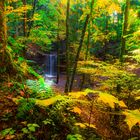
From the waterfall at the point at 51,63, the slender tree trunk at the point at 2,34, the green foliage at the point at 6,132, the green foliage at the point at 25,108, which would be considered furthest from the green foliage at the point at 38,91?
the waterfall at the point at 51,63

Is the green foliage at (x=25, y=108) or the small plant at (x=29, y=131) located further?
the green foliage at (x=25, y=108)

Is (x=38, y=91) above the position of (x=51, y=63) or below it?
above

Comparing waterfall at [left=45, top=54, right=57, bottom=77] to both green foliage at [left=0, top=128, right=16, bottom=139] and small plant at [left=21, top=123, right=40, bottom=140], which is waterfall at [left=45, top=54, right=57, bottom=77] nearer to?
small plant at [left=21, top=123, right=40, bottom=140]

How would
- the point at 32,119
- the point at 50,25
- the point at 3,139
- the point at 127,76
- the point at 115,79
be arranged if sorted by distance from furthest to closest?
1. the point at 50,25
2. the point at 115,79
3. the point at 127,76
4. the point at 32,119
5. the point at 3,139

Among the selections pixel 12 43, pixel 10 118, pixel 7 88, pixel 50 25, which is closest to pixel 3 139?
pixel 10 118

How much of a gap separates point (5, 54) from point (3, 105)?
6.55 ft

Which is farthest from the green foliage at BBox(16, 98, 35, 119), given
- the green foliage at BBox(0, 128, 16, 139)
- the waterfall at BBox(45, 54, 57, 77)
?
the waterfall at BBox(45, 54, 57, 77)

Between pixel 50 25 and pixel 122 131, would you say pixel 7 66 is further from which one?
pixel 50 25

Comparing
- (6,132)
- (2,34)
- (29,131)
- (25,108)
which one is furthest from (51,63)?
(6,132)

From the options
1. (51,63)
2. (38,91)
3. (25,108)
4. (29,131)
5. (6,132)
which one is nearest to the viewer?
(6,132)

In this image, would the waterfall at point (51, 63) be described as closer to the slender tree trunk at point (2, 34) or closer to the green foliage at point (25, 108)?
the slender tree trunk at point (2, 34)

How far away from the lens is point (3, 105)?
4473 millimetres

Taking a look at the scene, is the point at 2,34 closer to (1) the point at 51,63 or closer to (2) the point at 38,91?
(2) the point at 38,91

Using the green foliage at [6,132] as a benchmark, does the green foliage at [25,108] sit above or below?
above
